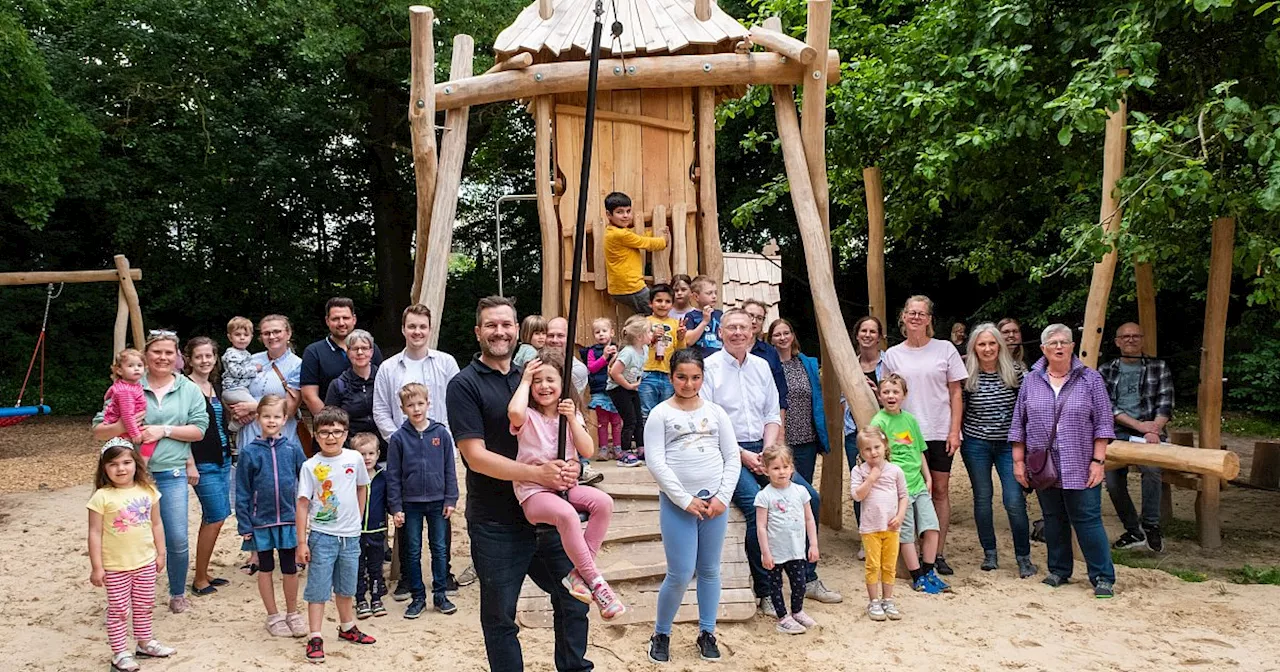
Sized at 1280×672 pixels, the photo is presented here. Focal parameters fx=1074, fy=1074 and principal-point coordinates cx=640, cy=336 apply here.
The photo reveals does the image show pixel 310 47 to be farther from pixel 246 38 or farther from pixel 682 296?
pixel 682 296

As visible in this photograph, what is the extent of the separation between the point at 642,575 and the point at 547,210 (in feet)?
9.14

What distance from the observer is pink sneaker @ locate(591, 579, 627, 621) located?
3598 millimetres

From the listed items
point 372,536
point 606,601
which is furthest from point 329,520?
point 606,601

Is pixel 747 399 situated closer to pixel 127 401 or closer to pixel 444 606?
pixel 444 606

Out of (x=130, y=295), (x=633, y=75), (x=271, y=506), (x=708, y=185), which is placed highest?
(x=633, y=75)

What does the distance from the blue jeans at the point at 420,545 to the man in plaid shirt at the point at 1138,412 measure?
4399mm

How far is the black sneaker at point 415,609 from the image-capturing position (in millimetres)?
5652

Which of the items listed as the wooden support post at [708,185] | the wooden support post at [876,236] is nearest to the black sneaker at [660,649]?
the wooden support post at [708,185]

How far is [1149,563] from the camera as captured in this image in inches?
275

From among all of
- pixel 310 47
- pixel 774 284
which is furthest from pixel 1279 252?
pixel 310 47

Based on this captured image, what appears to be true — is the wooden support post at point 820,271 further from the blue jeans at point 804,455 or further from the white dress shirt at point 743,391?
the white dress shirt at point 743,391

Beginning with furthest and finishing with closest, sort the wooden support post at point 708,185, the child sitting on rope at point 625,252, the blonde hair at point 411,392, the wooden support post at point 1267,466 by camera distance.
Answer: the wooden support post at point 1267,466, the wooden support post at point 708,185, the child sitting on rope at point 625,252, the blonde hair at point 411,392

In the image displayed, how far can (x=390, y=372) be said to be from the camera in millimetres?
5789

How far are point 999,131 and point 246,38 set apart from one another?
37.9ft
